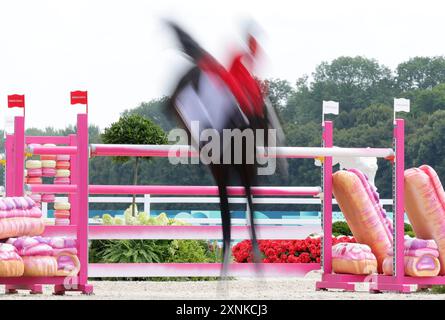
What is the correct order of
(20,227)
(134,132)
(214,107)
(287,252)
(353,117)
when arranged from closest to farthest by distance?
(214,107)
(20,227)
(287,252)
(134,132)
(353,117)

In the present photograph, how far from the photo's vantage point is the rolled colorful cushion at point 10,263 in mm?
6328

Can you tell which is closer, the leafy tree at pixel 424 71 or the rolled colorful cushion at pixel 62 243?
the rolled colorful cushion at pixel 62 243

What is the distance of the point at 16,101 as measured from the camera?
683 centimetres

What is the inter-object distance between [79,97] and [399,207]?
2.34 metres

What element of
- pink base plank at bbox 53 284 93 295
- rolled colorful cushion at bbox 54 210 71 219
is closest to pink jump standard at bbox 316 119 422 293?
pink base plank at bbox 53 284 93 295

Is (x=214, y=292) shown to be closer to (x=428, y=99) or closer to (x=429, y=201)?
(x=429, y=201)

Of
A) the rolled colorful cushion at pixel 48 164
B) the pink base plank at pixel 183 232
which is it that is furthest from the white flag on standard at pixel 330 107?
the rolled colorful cushion at pixel 48 164

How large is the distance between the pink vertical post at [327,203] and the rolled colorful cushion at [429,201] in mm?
565

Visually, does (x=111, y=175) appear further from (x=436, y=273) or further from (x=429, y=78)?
(x=436, y=273)

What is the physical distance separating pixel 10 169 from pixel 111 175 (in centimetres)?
1850

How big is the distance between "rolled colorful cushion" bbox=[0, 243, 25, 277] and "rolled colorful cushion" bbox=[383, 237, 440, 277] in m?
2.59

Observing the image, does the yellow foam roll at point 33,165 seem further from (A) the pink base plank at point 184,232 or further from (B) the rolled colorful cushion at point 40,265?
(B) the rolled colorful cushion at point 40,265

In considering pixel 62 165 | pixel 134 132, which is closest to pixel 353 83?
pixel 134 132

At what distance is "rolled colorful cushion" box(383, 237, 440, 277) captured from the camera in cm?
714
